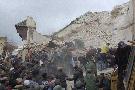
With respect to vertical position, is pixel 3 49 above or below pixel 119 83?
above

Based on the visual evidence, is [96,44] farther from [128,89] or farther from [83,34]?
[128,89]

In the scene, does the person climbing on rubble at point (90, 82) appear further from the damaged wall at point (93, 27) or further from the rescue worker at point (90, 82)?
the damaged wall at point (93, 27)

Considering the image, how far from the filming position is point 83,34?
119 feet

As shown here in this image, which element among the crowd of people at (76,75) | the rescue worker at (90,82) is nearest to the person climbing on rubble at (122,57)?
the crowd of people at (76,75)

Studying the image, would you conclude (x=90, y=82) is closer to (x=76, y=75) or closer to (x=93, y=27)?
(x=76, y=75)

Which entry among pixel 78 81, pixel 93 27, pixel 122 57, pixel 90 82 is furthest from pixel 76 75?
pixel 93 27

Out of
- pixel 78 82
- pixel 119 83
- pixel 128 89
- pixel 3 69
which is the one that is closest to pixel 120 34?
pixel 3 69

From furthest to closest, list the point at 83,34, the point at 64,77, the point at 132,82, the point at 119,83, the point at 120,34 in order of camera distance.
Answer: the point at 83,34 < the point at 120,34 < the point at 64,77 < the point at 119,83 < the point at 132,82

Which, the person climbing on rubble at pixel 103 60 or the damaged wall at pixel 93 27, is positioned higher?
the damaged wall at pixel 93 27

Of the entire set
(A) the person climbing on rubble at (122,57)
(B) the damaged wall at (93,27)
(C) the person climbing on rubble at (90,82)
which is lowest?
(C) the person climbing on rubble at (90,82)

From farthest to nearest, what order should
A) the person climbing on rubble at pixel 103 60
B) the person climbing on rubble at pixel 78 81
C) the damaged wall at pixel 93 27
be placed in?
the damaged wall at pixel 93 27, the person climbing on rubble at pixel 103 60, the person climbing on rubble at pixel 78 81

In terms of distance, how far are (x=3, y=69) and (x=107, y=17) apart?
18768 millimetres

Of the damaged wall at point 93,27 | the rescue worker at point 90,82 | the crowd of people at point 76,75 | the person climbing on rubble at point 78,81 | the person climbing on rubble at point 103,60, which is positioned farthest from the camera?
the damaged wall at point 93,27

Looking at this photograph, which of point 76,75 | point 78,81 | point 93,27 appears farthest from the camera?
point 93,27
